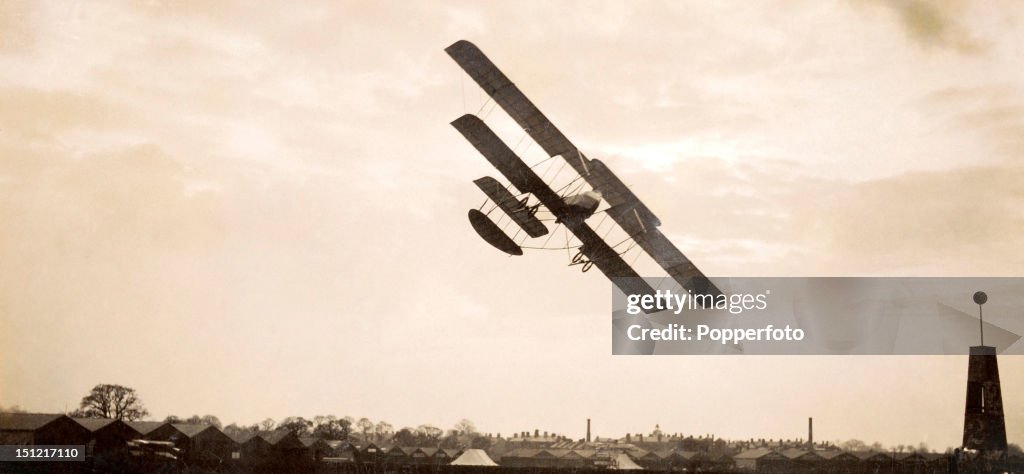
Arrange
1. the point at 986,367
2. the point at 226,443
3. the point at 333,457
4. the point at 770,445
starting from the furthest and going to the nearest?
the point at 770,445 → the point at 333,457 → the point at 226,443 → the point at 986,367

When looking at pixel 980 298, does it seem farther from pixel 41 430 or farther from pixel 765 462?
pixel 41 430

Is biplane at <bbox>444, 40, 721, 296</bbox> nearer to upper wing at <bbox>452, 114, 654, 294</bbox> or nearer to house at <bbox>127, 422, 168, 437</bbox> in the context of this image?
upper wing at <bbox>452, 114, 654, 294</bbox>

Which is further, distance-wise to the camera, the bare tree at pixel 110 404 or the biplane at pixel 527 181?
the bare tree at pixel 110 404

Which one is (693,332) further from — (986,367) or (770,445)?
(770,445)

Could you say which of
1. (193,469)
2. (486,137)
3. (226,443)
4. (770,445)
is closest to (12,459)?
(193,469)

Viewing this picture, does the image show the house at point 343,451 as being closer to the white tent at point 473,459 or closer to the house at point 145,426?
the white tent at point 473,459

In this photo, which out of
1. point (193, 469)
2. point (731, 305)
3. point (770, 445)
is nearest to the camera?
point (731, 305)

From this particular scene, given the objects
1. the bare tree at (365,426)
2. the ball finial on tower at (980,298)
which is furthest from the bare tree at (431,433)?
the ball finial on tower at (980,298)
